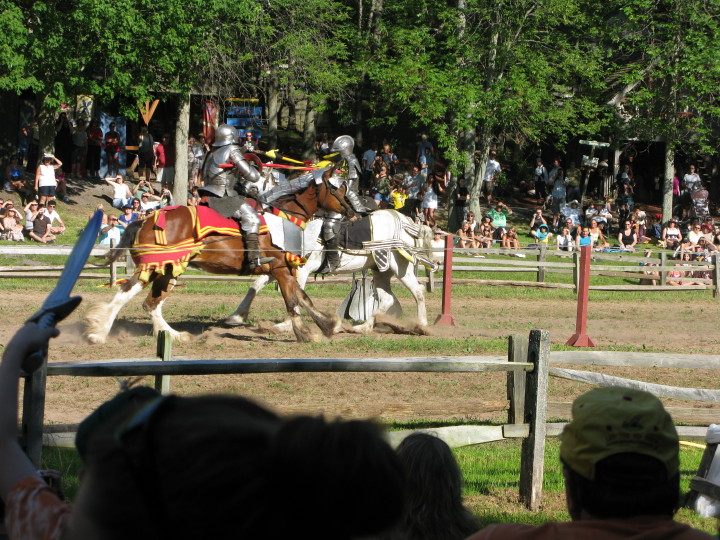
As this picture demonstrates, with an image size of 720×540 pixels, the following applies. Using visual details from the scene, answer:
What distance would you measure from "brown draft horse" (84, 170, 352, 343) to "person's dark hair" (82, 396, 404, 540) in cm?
1081

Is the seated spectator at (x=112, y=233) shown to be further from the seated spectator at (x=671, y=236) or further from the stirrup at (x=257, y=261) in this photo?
the seated spectator at (x=671, y=236)

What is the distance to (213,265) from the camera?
13.2 metres

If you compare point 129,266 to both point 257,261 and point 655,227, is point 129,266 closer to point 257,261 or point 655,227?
point 257,261

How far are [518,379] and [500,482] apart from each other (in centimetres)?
88

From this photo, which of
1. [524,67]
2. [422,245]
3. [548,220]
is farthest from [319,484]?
Answer: [548,220]

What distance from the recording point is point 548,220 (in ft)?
101

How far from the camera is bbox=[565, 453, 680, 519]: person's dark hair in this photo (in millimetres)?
2326

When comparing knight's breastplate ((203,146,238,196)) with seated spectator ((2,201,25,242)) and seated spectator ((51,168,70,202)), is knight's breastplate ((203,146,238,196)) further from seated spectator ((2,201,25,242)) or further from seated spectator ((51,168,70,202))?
seated spectator ((51,168,70,202))

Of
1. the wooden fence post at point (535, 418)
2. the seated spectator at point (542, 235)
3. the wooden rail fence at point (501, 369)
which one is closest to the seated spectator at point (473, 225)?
the seated spectator at point (542, 235)

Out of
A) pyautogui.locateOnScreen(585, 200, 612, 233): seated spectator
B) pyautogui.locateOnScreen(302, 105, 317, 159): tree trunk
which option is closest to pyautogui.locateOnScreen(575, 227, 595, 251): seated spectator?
pyautogui.locateOnScreen(585, 200, 612, 233): seated spectator

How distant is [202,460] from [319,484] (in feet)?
0.58

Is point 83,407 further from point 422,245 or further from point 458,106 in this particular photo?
point 458,106

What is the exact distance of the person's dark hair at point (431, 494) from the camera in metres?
3.75

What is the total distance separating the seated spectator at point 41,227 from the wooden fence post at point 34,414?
17.4m
